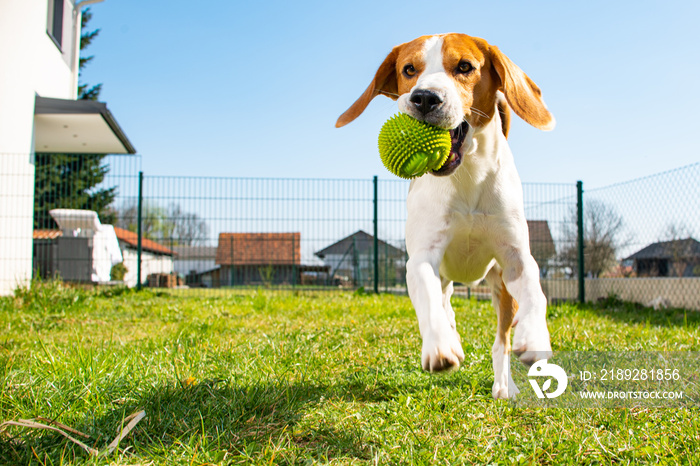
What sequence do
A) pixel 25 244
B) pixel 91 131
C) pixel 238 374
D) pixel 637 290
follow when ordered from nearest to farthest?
1. pixel 238 374
2. pixel 637 290
3. pixel 25 244
4. pixel 91 131

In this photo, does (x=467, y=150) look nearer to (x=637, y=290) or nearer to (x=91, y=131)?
(x=637, y=290)

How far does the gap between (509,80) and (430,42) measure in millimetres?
387

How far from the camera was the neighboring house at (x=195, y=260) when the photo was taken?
9.45 metres

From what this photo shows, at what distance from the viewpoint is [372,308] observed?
5844 millimetres

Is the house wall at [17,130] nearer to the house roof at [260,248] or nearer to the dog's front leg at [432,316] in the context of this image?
the house roof at [260,248]

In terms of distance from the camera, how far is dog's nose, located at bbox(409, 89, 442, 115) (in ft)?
6.33

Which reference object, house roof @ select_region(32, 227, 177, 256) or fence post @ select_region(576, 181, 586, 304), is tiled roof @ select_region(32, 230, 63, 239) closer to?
house roof @ select_region(32, 227, 177, 256)

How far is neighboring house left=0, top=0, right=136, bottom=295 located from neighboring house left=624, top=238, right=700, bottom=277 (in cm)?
864

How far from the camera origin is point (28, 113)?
845 centimetres

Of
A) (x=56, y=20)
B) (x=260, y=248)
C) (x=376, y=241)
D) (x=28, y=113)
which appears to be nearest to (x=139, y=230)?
(x=260, y=248)

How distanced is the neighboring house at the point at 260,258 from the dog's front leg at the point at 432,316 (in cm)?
696

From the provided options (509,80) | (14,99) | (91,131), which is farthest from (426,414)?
(91,131)

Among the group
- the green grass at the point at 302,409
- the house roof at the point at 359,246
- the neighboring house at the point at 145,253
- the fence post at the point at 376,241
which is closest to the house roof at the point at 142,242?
the neighboring house at the point at 145,253

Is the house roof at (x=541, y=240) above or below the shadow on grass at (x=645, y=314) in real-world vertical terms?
above
